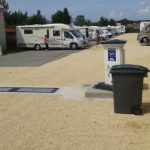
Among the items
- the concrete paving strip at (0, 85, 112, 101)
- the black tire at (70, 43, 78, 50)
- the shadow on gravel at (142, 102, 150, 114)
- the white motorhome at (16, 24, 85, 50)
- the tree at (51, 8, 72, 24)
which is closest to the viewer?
the shadow on gravel at (142, 102, 150, 114)

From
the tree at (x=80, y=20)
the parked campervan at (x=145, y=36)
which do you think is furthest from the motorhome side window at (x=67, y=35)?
the tree at (x=80, y=20)

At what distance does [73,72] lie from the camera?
1744 centimetres

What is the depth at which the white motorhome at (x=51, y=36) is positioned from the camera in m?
36.2

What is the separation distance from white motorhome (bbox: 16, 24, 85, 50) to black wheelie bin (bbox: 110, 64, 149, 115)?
27.0m

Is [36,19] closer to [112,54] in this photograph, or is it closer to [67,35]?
[67,35]

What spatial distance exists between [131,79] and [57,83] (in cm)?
562

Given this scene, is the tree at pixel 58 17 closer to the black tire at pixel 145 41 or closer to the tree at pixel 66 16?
the tree at pixel 66 16

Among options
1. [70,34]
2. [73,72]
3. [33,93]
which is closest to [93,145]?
[33,93]

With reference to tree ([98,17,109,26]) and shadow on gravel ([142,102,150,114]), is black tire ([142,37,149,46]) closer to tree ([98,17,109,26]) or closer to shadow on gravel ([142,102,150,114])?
shadow on gravel ([142,102,150,114])

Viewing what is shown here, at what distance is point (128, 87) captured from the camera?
8906 mm

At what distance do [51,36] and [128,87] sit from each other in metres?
28.4

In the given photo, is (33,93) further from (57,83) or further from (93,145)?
(93,145)

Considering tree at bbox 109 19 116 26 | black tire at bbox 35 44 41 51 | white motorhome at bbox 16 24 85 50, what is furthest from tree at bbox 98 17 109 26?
black tire at bbox 35 44 41 51

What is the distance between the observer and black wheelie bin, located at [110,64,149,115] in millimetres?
8852
